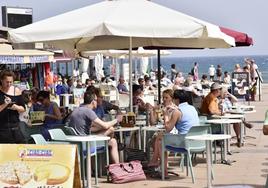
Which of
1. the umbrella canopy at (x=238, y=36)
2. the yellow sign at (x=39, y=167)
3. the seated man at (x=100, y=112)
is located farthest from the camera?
the umbrella canopy at (x=238, y=36)

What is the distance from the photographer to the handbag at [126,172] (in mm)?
8969

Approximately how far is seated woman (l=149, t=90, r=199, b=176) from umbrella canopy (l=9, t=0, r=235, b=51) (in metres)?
1.00

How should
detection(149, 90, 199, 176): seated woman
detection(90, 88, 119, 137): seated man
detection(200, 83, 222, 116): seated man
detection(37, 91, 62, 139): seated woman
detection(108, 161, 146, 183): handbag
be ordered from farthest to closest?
detection(200, 83, 222, 116): seated man
detection(37, 91, 62, 139): seated woman
detection(90, 88, 119, 137): seated man
detection(149, 90, 199, 176): seated woman
detection(108, 161, 146, 183): handbag

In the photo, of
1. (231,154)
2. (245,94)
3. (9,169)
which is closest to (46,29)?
(9,169)

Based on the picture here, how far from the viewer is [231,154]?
11766mm

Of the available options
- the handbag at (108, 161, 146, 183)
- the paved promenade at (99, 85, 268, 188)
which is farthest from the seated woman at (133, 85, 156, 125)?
the handbag at (108, 161, 146, 183)

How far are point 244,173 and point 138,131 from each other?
195cm

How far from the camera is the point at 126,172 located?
29.8ft

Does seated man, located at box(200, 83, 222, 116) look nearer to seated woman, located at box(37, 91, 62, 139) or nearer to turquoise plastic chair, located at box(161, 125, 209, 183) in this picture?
turquoise plastic chair, located at box(161, 125, 209, 183)

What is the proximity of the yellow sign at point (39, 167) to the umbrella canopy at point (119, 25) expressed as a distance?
2.43 meters

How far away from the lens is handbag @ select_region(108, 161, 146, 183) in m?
8.97

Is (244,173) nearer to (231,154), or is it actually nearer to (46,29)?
(231,154)

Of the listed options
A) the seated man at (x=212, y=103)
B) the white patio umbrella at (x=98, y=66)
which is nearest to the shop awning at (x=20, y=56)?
the seated man at (x=212, y=103)

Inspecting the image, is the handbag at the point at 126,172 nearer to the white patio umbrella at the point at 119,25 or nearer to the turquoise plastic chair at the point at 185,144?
the turquoise plastic chair at the point at 185,144
